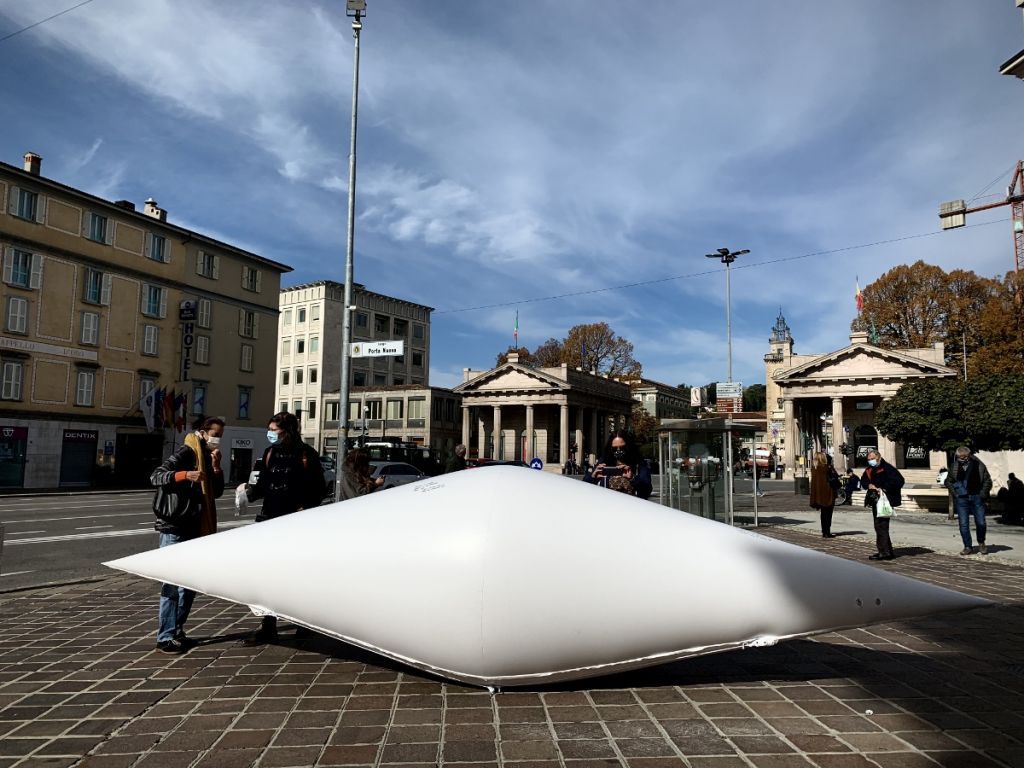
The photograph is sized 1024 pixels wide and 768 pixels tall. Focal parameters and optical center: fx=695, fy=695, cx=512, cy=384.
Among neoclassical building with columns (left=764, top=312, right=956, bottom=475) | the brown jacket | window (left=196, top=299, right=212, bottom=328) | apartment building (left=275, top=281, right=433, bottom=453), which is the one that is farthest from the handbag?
apartment building (left=275, top=281, right=433, bottom=453)

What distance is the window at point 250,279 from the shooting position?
145 ft

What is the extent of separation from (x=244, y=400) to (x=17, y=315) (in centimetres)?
1373

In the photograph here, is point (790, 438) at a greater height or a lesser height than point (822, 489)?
greater

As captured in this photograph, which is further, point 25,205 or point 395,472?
point 25,205

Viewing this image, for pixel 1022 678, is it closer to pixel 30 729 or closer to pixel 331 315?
pixel 30 729

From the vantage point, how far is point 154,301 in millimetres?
38031

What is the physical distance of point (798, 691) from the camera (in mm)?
4395

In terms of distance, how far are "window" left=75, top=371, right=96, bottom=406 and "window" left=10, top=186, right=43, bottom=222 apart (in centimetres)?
749

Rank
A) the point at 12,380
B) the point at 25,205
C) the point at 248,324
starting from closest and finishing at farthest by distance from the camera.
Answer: the point at 12,380, the point at 25,205, the point at 248,324

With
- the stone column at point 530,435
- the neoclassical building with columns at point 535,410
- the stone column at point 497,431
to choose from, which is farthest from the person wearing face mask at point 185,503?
the stone column at point 497,431

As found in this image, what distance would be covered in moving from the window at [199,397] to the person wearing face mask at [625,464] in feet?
120

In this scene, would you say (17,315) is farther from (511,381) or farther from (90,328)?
(511,381)

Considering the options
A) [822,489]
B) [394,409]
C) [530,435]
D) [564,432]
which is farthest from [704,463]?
[394,409]

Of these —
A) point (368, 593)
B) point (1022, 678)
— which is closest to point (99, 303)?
point (368, 593)
